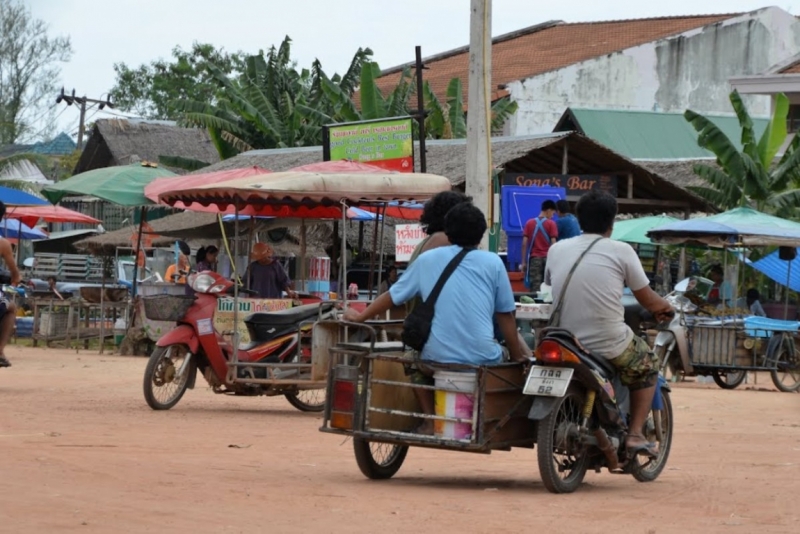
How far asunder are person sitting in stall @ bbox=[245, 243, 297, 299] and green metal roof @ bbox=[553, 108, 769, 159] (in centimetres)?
2214

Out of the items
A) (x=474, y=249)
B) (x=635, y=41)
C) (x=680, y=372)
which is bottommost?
(x=680, y=372)

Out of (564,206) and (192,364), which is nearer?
(192,364)

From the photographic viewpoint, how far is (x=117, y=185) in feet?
65.2

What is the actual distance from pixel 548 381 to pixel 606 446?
59 centimetres

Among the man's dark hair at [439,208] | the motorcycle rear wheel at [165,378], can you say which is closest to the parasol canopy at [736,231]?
the motorcycle rear wheel at [165,378]

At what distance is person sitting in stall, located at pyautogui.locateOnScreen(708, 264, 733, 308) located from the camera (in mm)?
21619

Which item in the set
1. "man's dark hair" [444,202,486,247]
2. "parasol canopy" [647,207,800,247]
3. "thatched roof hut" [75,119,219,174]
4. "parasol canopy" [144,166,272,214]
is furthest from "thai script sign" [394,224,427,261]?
"thatched roof hut" [75,119,219,174]

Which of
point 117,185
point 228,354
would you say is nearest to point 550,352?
point 228,354

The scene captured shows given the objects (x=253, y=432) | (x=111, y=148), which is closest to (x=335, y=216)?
(x=253, y=432)

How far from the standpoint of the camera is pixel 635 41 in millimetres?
46281

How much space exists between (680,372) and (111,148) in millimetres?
30171

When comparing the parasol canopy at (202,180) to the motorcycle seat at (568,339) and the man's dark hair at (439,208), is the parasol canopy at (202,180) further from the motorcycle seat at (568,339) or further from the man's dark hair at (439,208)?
the motorcycle seat at (568,339)

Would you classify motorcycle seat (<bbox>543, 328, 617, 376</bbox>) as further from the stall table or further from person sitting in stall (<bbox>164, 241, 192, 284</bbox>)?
the stall table

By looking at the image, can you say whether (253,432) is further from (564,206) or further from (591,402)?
(564,206)
